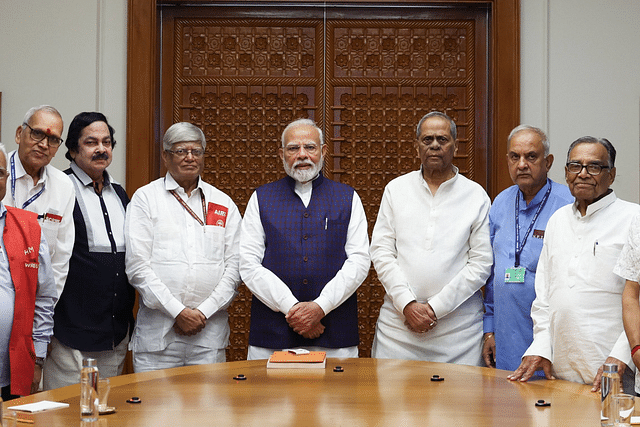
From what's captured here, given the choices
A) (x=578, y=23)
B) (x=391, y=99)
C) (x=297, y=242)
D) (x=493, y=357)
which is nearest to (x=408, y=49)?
(x=391, y=99)

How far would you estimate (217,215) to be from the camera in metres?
4.16

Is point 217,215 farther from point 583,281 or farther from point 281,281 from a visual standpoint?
point 583,281

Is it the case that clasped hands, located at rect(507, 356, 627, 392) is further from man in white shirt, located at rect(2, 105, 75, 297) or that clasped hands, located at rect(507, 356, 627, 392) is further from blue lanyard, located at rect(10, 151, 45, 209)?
blue lanyard, located at rect(10, 151, 45, 209)

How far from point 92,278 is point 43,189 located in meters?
0.54

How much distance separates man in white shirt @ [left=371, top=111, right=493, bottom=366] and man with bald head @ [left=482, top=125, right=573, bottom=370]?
0.08 meters

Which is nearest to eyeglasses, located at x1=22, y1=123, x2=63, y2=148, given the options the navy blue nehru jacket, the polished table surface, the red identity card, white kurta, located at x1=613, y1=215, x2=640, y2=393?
the red identity card

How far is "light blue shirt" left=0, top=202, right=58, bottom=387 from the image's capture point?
329cm

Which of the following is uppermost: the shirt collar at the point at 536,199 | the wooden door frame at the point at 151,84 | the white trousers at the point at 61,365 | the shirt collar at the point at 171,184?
the wooden door frame at the point at 151,84

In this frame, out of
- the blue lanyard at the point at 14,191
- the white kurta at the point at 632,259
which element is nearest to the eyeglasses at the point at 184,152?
the blue lanyard at the point at 14,191

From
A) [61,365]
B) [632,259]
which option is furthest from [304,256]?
[632,259]

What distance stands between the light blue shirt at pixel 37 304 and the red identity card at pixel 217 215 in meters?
0.92

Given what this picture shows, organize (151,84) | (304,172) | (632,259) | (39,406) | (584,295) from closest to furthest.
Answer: (39,406) → (632,259) → (584,295) → (304,172) → (151,84)

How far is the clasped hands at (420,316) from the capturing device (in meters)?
3.84

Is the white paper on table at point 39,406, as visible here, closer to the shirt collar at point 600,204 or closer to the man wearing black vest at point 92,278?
the man wearing black vest at point 92,278
